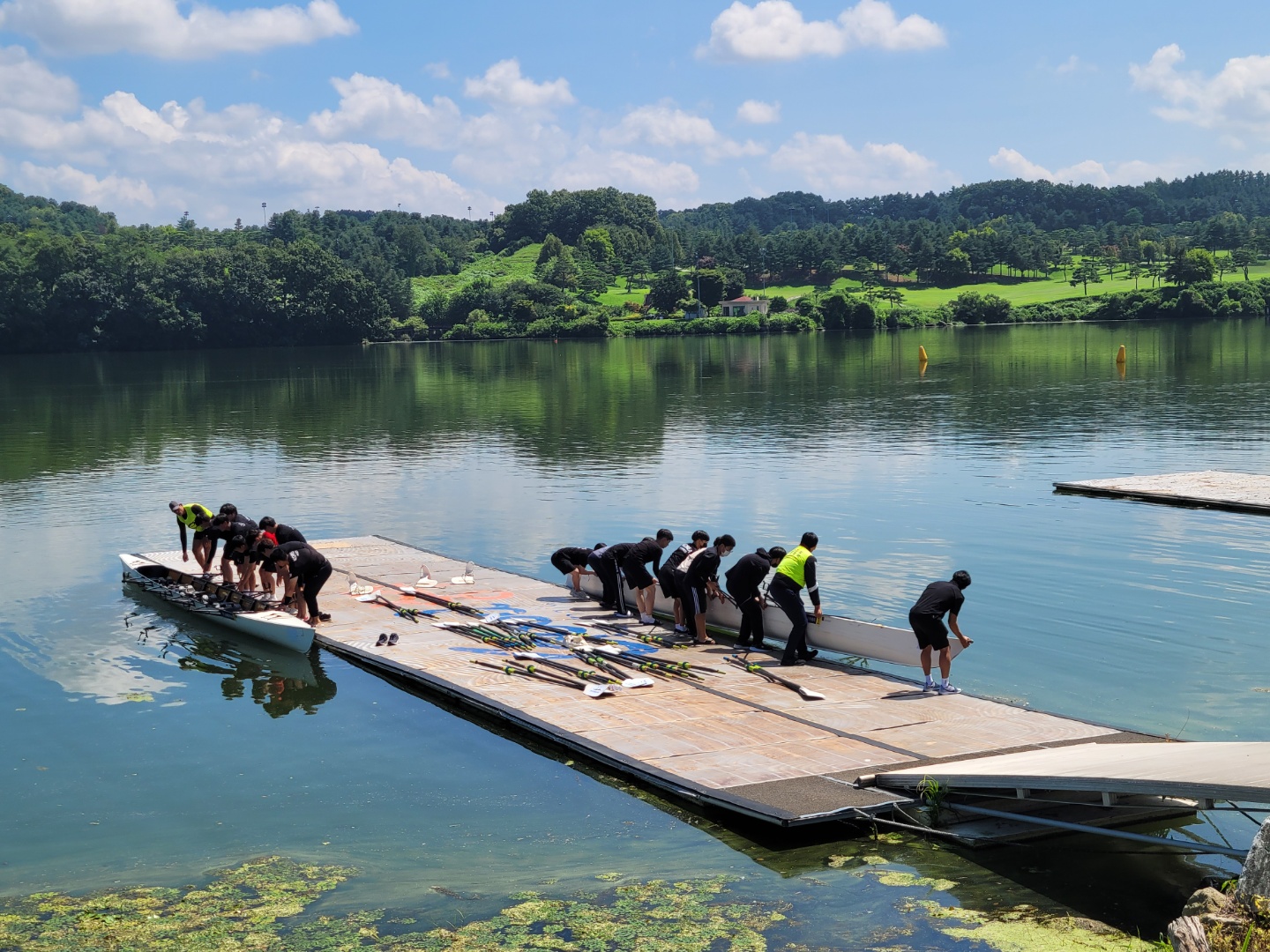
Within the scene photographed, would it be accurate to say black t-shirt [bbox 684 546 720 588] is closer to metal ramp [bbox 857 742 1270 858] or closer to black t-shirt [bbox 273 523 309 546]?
metal ramp [bbox 857 742 1270 858]

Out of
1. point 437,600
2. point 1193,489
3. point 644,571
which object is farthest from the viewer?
point 1193,489

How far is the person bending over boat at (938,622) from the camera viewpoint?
59.2 ft

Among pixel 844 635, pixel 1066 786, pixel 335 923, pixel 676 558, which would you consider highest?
pixel 676 558

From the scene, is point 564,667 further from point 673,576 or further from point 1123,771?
point 1123,771

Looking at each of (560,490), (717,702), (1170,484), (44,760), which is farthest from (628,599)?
(1170,484)

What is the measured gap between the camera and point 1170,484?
37.0 meters

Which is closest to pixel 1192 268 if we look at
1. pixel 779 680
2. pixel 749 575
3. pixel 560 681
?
pixel 749 575

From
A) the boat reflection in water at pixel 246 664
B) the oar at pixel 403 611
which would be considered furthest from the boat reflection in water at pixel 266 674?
the oar at pixel 403 611

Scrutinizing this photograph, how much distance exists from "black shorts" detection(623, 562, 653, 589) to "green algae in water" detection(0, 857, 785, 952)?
10158 millimetres

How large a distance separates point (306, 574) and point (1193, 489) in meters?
25.3

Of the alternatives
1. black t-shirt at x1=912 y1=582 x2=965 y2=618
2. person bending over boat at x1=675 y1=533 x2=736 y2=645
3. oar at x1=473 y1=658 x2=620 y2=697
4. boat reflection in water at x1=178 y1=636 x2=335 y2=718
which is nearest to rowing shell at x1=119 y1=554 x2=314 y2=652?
boat reflection in water at x1=178 y1=636 x2=335 y2=718

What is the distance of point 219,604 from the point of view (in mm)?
26203

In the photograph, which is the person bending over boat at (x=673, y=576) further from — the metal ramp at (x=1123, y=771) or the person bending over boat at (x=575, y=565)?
the metal ramp at (x=1123, y=771)

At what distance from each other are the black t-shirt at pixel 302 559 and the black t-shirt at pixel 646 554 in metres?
5.96
